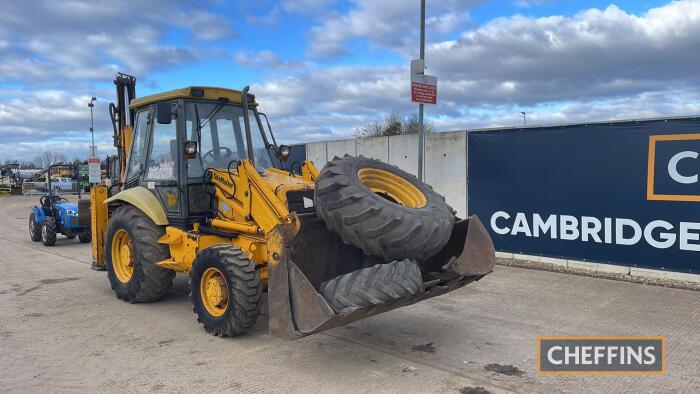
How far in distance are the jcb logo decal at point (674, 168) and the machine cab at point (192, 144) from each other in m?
5.34

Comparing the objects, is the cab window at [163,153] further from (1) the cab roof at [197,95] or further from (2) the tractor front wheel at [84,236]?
(2) the tractor front wheel at [84,236]

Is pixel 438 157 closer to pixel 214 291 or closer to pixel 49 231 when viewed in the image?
pixel 214 291

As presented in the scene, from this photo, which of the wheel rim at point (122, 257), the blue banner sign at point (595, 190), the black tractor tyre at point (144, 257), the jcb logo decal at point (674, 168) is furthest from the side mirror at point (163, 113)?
the jcb logo decal at point (674, 168)

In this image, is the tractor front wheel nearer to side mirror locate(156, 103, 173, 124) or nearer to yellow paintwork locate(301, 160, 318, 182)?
side mirror locate(156, 103, 173, 124)

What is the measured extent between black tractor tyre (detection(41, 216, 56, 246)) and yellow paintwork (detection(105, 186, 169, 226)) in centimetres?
699

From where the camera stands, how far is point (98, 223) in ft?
25.9

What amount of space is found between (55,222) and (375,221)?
11261mm

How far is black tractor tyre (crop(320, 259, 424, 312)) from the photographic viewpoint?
419cm

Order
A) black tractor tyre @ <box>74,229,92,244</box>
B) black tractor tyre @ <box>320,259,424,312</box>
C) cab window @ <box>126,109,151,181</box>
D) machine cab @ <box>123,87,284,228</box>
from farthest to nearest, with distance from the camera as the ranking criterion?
black tractor tyre @ <box>74,229,92,244</box> → cab window @ <box>126,109,151,181</box> → machine cab @ <box>123,87,284,228</box> → black tractor tyre @ <box>320,259,424,312</box>

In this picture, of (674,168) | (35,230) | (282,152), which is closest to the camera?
(282,152)

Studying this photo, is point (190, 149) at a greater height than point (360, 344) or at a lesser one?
greater

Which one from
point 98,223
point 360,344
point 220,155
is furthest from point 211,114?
point 360,344

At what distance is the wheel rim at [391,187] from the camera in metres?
5.32

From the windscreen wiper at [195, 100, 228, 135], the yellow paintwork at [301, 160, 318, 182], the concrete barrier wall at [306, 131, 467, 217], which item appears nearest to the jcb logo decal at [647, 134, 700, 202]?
the concrete barrier wall at [306, 131, 467, 217]
